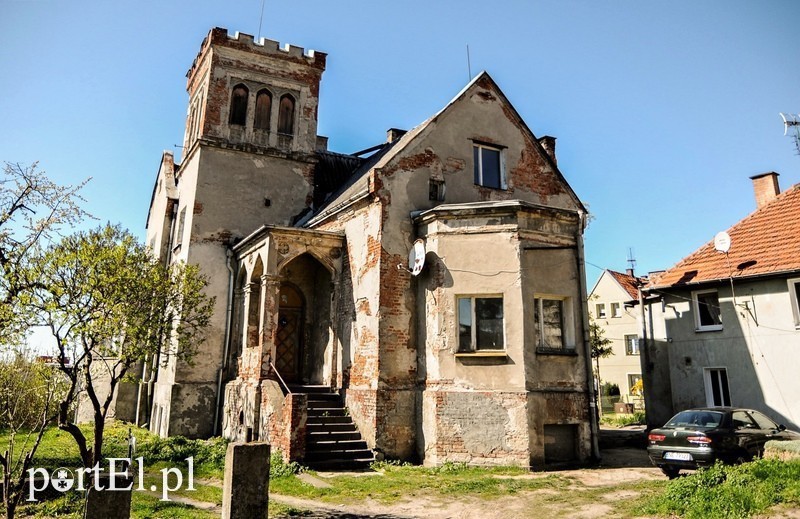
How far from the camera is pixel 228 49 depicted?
21.8 metres

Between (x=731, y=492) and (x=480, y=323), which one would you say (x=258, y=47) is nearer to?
(x=480, y=323)

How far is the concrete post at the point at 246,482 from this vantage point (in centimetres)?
694

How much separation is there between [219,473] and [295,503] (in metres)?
3.42

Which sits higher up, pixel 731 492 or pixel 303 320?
pixel 303 320

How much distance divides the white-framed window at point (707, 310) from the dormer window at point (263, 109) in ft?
55.8

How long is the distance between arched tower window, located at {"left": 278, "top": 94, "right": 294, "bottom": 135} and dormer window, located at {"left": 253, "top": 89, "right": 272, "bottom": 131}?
0.47 meters

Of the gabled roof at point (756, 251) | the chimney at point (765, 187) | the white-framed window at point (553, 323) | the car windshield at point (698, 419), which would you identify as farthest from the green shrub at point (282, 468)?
the chimney at point (765, 187)

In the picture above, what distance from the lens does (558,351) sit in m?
14.1

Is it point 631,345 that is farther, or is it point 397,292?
point 631,345

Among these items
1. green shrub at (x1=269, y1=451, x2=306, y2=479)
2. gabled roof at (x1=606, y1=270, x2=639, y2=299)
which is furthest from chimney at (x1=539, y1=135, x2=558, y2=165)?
gabled roof at (x1=606, y1=270, x2=639, y2=299)

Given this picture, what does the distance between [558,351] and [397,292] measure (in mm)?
4406

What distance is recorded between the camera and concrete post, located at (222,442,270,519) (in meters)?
6.94

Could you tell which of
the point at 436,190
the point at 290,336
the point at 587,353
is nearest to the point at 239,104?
the point at 290,336

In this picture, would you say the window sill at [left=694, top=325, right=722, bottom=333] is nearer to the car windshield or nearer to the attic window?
the car windshield
